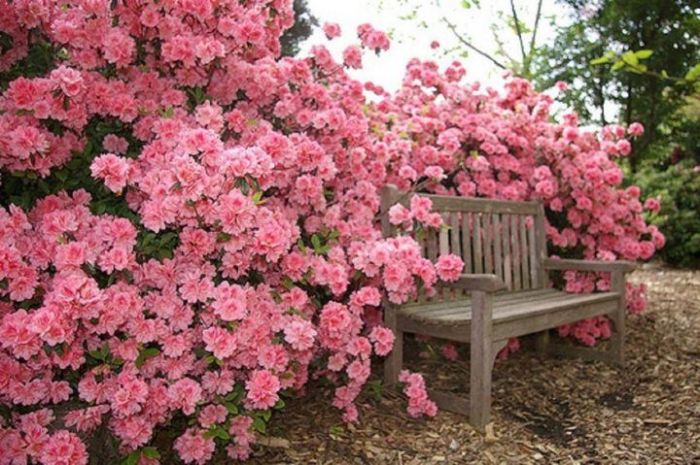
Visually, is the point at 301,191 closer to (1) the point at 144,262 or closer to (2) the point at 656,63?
(1) the point at 144,262

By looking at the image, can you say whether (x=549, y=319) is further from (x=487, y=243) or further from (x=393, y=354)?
(x=393, y=354)

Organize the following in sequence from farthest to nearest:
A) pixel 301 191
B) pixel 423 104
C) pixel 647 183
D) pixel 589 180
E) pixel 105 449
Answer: pixel 647 183, pixel 423 104, pixel 589 180, pixel 301 191, pixel 105 449

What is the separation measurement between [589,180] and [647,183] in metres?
5.50

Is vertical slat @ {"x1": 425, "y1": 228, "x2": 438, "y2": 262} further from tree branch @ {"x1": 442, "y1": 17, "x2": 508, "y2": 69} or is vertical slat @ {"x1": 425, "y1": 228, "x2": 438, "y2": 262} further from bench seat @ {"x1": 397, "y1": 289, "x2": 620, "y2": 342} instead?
tree branch @ {"x1": 442, "y1": 17, "x2": 508, "y2": 69}

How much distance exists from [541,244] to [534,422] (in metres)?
1.41

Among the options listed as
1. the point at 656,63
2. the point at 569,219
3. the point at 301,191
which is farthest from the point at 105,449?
the point at 656,63

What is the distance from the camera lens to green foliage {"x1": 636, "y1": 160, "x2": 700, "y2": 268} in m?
8.74

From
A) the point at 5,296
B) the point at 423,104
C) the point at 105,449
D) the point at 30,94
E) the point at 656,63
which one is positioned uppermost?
the point at 656,63

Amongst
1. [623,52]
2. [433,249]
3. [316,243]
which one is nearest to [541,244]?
[433,249]

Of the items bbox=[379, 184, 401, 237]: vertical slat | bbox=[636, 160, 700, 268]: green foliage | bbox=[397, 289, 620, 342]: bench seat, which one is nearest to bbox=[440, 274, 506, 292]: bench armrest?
bbox=[397, 289, 620, 342]: bench seat

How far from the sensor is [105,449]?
2322 mm

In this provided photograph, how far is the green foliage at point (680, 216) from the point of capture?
8742mm

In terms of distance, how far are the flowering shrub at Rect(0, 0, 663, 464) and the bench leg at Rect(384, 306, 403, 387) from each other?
16 cm

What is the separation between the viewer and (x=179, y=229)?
7.77 ft
